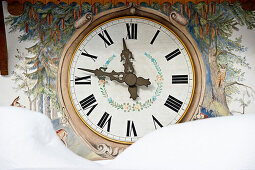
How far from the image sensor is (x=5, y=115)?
9.8 inches

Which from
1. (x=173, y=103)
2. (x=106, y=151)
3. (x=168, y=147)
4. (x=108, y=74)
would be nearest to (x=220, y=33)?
(x=173, y=103)

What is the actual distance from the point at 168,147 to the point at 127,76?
1792mm

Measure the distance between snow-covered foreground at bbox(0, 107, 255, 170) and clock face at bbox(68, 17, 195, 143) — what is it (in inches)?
69.1

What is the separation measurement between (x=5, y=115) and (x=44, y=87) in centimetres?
182

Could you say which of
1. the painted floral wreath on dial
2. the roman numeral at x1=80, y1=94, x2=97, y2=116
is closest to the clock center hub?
the painted floral wreath on dial

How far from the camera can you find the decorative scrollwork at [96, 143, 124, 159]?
2.01 meters

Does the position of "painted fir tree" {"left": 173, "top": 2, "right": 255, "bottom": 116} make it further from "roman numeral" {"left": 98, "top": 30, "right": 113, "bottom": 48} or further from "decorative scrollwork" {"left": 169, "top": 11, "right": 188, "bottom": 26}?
"roman numeral" {"left": 98, "top": 30, "right": 113, "bottom": 48}

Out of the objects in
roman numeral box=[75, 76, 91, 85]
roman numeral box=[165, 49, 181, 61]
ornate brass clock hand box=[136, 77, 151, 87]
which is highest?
roman numeral box=[165, 49, 181, 61]

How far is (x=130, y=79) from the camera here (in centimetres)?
201

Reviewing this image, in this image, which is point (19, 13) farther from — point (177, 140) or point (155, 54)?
point (177, 140)

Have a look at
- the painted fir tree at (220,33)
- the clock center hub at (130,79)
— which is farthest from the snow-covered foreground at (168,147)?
the painted fir tree at (220,33)

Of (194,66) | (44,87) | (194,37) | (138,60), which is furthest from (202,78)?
(44,87)

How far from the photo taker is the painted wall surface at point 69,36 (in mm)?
2023

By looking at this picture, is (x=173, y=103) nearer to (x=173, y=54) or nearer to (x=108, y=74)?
(x=173, y=54)
